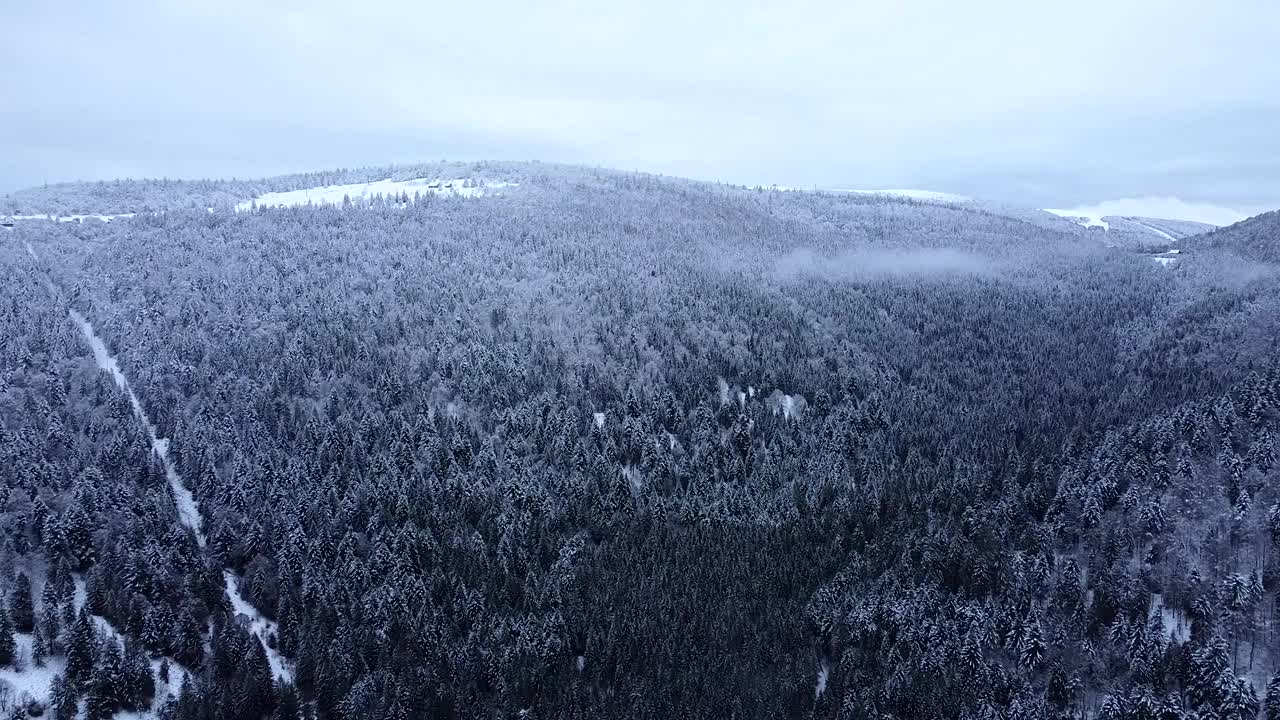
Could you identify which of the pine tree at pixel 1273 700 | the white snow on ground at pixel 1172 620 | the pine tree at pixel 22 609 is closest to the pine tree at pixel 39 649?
the pine tree at pixel 22 609

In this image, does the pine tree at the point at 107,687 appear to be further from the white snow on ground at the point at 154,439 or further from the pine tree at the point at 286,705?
the white snow on ground at the point at 154,439

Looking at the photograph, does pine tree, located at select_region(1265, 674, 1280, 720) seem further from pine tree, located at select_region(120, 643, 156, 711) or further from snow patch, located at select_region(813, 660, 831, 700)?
pine tree, located at select_region(120, 643, 156, 711)

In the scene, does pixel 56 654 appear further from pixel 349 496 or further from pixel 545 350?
pixel 545 350

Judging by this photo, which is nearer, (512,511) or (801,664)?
(801,664)

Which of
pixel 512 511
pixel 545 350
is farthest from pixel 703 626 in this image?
pixel 545 350

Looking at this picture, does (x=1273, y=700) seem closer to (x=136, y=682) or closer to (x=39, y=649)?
(x=136, y=682)

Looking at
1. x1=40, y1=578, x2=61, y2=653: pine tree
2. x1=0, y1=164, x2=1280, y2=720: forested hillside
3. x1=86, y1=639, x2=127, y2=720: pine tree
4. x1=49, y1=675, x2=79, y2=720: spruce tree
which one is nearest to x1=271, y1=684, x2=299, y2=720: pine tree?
x1=0, y1=164, x2=1280, y2=720: forested hillside
